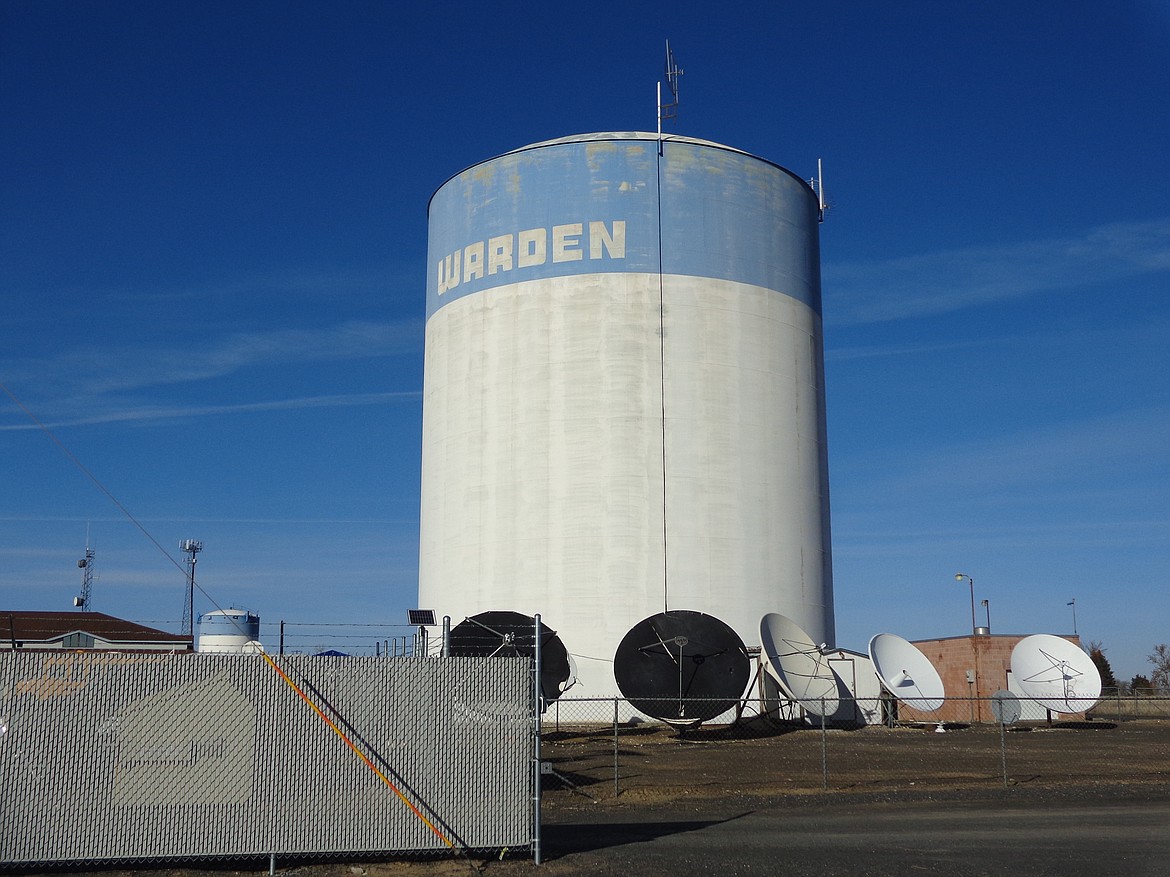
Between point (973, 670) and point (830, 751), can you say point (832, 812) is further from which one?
point (973, 670)

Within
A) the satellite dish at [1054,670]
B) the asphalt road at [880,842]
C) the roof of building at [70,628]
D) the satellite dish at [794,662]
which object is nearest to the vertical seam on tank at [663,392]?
the satellite dish at [794,662]

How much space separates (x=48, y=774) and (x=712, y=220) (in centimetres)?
3100

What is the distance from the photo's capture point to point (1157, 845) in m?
14.0

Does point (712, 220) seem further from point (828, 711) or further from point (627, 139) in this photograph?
point (828, 711)

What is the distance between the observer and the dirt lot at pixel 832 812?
A: 12461 millimetres

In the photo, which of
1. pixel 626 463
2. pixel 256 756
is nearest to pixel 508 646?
pixel 626 463

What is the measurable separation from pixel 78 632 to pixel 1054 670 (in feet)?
146

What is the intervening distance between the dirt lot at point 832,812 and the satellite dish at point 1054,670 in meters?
10.7

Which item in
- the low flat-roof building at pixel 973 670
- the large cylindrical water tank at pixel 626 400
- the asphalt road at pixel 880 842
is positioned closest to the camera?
the asphalt road at pixel 880 842

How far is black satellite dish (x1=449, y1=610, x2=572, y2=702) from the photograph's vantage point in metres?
31.1

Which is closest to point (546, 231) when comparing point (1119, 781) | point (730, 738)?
point (730, 738)

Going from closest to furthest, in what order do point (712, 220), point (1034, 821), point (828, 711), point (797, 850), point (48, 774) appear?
point (48, 774), point (797, 850), point (1034, 821), point (828, 711), point (712, 220)

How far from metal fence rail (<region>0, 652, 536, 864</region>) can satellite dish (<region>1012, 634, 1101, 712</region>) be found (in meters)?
32.5

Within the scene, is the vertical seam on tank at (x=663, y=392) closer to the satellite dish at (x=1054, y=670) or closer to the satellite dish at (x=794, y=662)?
the satellite dish at (x=794, y=662)
